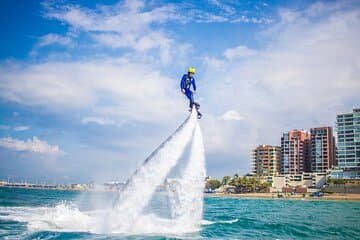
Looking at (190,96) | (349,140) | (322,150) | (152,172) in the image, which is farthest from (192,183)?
(322,150)

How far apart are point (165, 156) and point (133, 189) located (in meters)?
2.82

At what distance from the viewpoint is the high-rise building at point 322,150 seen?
192075 millimetres

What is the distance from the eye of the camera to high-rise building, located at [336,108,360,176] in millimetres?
171000

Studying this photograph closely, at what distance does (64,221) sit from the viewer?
108 ft

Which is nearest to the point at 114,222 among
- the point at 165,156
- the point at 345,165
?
the point at 165,156

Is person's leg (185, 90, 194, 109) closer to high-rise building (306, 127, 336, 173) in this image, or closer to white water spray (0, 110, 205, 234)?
white water spray (0, 110, 205, 234)

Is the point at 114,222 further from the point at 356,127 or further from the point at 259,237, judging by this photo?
the point at 356,127

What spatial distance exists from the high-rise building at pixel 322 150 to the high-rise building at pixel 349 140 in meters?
14.8

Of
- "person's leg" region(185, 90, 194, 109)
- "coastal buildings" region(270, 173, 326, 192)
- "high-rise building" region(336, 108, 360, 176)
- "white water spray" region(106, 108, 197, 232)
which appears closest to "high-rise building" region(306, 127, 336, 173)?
"high-rise building" region(336, 108, 360, 176)

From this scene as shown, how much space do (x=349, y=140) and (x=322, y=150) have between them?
18.9m

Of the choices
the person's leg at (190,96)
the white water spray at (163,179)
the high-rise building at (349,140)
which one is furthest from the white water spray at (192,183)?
the high-rise building at (349,140)

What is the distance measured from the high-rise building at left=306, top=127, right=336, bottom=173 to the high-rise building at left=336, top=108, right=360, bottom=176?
14.8 metres

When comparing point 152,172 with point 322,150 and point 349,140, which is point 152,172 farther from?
point 322,150

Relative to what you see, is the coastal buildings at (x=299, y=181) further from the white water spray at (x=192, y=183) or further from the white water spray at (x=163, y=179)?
the white water spray at (x=163, y=179)
